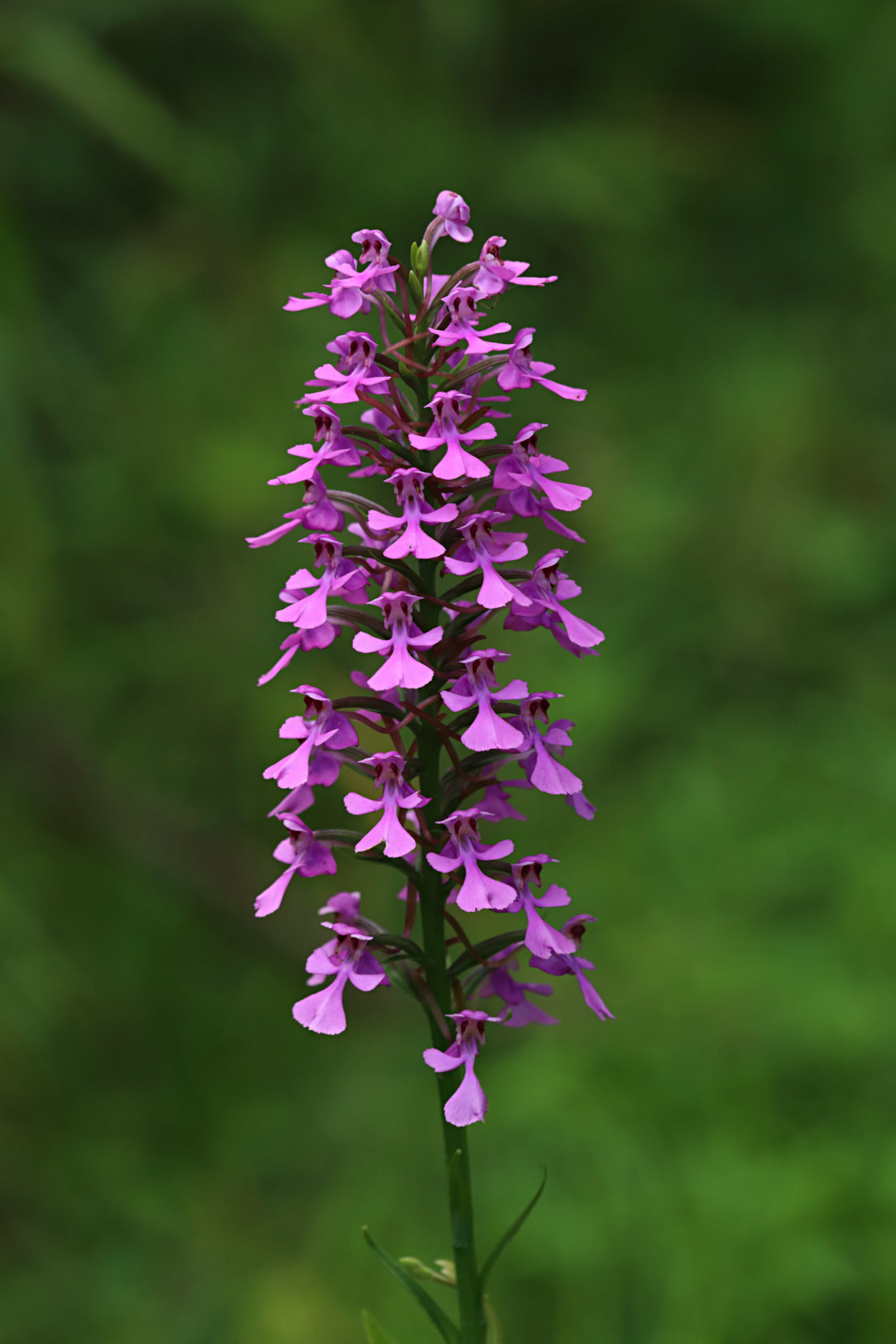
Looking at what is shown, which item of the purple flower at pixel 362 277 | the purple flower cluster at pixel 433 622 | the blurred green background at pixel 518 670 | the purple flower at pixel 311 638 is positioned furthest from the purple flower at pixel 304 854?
the blurred green background at pixel 518 670

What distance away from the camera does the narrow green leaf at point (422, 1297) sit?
178 cm

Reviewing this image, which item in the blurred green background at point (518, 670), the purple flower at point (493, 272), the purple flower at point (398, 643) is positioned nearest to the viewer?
the purple flower at point (398, 643)

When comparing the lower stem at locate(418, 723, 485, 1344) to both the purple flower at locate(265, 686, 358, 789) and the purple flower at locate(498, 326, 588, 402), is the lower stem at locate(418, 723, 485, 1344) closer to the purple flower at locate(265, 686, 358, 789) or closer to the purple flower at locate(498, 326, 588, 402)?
the purple flower at locate(265, 686, 358, 789)

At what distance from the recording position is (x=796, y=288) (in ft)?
27.7

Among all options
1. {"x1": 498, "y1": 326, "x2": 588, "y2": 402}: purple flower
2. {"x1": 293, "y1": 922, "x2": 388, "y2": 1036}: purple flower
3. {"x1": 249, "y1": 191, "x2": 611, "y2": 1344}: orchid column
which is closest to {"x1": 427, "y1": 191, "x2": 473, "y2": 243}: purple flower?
{"x1": 249, "y1": 191, "x2": 611, "y2": 1344}: orchid column

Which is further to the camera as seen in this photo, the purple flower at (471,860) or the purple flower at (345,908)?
the purple flower at (345,908)

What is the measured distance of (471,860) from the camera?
1.71m

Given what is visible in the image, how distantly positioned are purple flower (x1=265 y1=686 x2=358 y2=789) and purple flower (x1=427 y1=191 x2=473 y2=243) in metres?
0.82

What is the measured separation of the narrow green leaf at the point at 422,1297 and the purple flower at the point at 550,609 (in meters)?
0.99

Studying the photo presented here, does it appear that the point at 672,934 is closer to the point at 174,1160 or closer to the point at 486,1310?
the point at 174,1160

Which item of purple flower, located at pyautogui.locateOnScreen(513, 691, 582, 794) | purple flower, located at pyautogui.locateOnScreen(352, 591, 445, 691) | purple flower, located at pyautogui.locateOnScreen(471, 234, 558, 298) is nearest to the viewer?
purple flower, located at pyautogui.locateOnScreen(352, 591, 445, 691)

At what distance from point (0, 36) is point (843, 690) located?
17.4ft

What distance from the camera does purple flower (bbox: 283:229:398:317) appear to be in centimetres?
179

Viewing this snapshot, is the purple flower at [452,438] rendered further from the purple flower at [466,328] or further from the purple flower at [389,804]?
the purple flower at [389,804]
